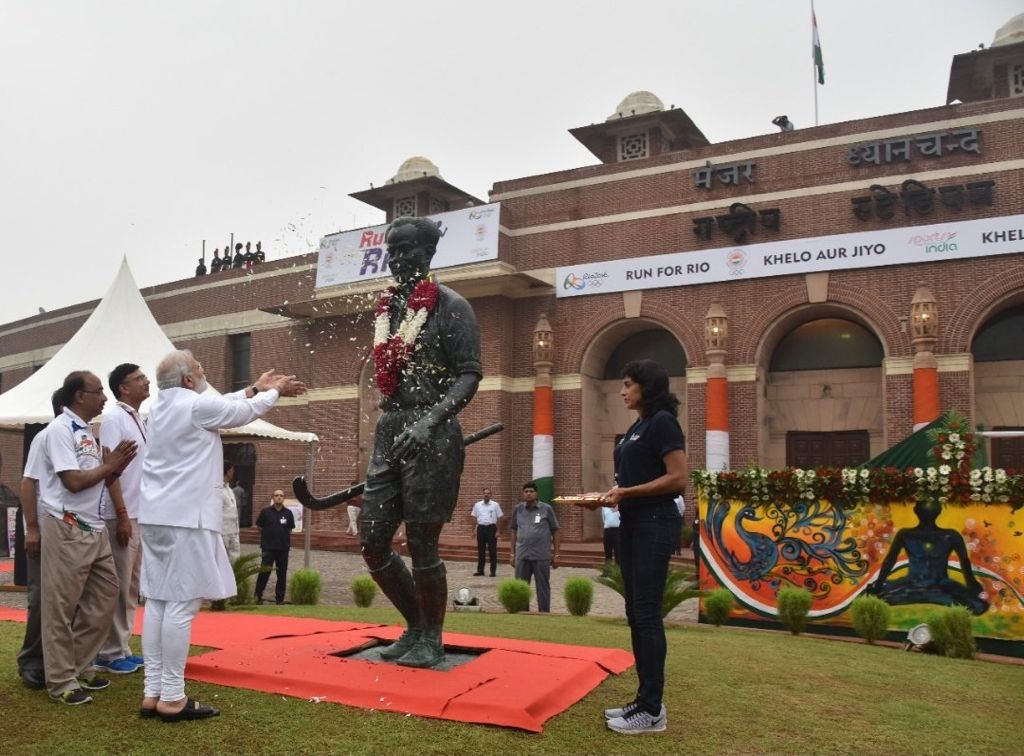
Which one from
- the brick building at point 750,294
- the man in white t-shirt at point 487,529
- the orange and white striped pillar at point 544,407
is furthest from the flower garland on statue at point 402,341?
the orange and white striped pillar at point 544,407

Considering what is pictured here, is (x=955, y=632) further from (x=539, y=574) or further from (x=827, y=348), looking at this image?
(x=827, y=348)

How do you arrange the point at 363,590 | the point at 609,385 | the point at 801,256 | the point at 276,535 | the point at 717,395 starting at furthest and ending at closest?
1. the point at 609,385
2. the point at 717,395
3. the point at 801,256
4. the point at 276,535
5. the point at 363,590

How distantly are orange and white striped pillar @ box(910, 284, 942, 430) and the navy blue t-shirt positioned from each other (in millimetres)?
16528

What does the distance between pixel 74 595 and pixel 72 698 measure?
0.59 m

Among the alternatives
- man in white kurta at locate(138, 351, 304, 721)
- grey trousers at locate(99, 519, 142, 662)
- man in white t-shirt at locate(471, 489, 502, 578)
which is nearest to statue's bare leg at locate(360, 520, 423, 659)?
man in white kurta at locate(138, 351, 304, 721)

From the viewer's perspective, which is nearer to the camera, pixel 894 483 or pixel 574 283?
pixel 894 483

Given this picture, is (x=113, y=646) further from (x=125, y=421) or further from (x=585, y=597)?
(x=585, y=597)

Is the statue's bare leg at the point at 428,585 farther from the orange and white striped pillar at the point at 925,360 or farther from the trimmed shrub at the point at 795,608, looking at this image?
the orange and white striped pillar at the point at 925,360

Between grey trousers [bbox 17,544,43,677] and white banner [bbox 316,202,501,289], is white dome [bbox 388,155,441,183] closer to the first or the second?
white banner [bbox 316,202,501,289]

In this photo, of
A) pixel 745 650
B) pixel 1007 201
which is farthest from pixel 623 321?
pixel 745 650

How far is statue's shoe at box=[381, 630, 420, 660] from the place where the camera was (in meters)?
5.50

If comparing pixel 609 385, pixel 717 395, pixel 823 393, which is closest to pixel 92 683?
pixel 717 395

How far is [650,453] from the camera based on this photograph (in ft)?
15.0

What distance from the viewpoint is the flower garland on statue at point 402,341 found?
18.3ft
